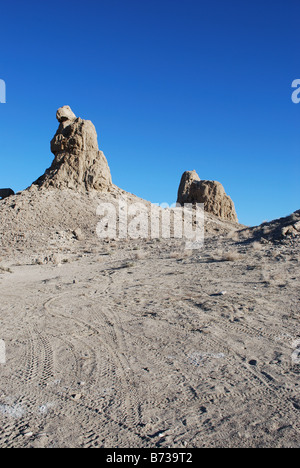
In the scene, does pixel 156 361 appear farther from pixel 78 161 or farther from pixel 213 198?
pixel 213 198

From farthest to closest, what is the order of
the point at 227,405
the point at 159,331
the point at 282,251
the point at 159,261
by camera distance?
the point at 159,261
the point at 282,251
the point at 159,331
the point at 227,405

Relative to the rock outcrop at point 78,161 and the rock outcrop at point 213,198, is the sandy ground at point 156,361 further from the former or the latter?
the rock outcrop at point 213,198

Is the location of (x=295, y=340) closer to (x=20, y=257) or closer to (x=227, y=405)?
(x=227, y=405)

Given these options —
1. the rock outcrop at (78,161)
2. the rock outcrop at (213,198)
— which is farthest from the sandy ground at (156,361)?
the rock outcrop at (213,198)

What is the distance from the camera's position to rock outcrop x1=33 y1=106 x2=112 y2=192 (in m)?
29.1

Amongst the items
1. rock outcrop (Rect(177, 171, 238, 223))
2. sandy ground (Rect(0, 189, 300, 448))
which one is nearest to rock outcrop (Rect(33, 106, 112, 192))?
rock outcrop (Rect(177, 171, 238, 223))

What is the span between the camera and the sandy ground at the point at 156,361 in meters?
3.38

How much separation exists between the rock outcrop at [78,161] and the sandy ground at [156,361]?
62.6 ft

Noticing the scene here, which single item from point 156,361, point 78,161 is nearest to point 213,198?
point 78,161

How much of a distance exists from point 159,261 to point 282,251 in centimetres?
501

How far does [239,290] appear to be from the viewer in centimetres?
879

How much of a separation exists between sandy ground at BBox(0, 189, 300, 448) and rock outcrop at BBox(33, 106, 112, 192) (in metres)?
19.1

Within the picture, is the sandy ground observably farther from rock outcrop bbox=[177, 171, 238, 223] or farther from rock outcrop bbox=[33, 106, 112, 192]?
rock outcrop bbox=[177, 171, 238, 223]

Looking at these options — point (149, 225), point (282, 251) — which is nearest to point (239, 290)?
point (282, 251)
